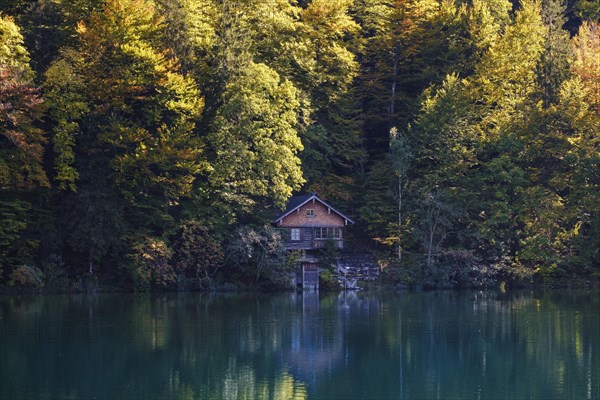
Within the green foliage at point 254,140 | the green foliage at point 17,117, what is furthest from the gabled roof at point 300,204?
the green foliage at point 17,117

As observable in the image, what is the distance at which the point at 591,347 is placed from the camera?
31.1 m

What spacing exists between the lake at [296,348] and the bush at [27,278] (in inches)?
38.1

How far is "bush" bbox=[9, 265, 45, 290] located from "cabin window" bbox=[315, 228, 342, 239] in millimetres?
15179

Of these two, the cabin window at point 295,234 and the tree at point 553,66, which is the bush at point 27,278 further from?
the tree at point 553,66

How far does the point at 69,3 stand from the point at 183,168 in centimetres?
1011

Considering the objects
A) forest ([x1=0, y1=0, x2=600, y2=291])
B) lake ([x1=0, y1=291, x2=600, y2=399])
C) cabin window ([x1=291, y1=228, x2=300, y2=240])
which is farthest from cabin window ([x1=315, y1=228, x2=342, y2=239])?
lake ([x1=0, y1=291, x2=600, y2=399])

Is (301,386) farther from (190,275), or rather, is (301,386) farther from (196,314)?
(190,275)

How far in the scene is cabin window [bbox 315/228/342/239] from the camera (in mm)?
53500

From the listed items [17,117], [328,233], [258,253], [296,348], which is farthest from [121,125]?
[296,348]

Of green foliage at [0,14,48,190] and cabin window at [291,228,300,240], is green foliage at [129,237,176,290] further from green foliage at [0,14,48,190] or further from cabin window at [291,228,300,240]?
cabin window at [291,228,300,240]

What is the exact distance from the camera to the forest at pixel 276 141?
47.1 m

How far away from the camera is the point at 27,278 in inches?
1766

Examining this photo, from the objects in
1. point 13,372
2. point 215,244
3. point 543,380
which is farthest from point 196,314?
point 543,380

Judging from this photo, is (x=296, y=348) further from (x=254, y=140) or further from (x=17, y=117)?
(x=254, y=140)
